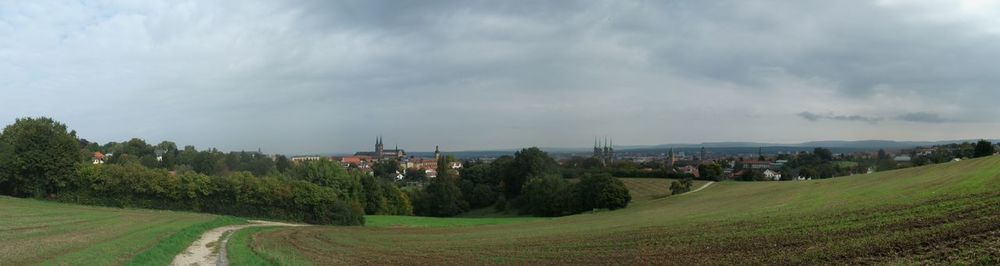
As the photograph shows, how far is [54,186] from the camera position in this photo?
223 feet

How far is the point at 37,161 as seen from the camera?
218 ft

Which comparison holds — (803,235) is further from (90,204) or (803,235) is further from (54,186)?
(54,186)

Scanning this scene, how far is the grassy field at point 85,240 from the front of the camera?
21.3 metres

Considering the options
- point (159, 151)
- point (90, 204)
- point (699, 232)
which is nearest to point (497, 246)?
point (699, 232)

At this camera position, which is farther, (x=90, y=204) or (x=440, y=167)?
(x=440, y=167)

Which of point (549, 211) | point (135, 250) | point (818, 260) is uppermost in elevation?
point (818, 260)

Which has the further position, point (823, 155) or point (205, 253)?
point (823, 155)

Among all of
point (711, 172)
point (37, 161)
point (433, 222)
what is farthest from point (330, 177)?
point (711, 172)

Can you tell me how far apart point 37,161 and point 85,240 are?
171ft

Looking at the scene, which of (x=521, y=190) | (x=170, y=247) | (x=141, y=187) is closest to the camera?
(x=170, y=247)

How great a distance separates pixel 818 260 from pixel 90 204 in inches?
3052

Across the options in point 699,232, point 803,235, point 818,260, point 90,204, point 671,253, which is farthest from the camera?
point 90,204

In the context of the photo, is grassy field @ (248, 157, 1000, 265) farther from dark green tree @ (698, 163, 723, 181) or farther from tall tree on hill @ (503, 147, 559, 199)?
tall tree on hill @ (503, 147, 559, 199)

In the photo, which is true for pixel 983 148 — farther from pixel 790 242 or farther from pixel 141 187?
pixel 141 187
